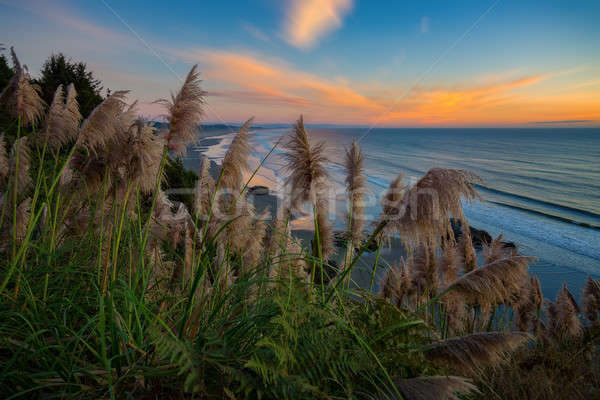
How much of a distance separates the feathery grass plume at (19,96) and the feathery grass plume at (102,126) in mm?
1081

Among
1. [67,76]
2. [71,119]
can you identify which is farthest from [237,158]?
[67,76]

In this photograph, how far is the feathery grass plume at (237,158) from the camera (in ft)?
10.7

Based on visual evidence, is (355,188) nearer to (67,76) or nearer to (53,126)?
(53,126)

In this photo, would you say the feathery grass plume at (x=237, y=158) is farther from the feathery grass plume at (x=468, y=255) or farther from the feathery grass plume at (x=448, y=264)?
the feathery grass plume at (x=468, y=255)

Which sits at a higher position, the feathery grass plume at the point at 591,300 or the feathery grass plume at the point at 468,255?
the feathery grass plume at the point at 468,255

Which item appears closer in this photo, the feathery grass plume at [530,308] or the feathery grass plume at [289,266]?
the feathery grass plume at [289,266]

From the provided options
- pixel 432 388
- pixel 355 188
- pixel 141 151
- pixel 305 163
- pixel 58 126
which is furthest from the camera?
pixel 355 188

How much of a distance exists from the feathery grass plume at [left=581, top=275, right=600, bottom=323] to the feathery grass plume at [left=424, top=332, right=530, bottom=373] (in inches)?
254

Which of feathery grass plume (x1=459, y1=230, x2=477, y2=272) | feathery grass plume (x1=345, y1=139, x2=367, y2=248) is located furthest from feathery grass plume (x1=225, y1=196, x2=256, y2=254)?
feathery grass plume (x1=459, y1=230, x2=477, y2=272)

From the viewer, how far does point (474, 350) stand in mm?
2139

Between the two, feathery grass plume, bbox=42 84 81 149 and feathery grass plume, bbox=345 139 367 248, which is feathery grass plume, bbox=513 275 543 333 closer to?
feathery grass plume, bbox=345 139 367 248

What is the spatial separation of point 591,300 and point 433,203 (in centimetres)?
698

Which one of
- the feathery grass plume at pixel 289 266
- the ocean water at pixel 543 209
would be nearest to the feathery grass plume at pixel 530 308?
the ocean water at pixel 543 209

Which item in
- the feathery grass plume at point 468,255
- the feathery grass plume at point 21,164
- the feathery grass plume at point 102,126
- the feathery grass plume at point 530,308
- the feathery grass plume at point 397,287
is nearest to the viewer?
the feathery grass plume at point 102,126
